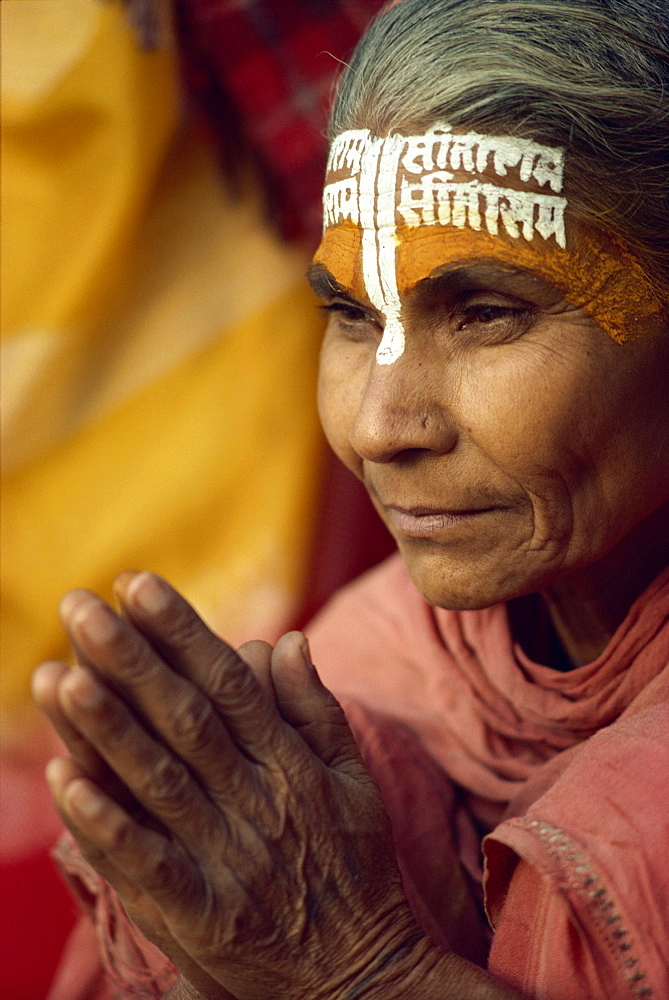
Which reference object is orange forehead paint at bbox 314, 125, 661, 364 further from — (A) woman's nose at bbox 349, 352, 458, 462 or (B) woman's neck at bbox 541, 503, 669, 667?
(B) woman's neck at bbox 541, 503, 669, 667

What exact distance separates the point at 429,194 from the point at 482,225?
92 millimetres

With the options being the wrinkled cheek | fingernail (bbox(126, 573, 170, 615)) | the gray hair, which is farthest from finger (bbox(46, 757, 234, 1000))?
the gray hair

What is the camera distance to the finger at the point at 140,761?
1.20 meters

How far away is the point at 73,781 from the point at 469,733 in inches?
35.6

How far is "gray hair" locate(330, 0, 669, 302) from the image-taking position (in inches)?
58.4

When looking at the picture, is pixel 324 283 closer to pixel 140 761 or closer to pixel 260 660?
pixel 260 660

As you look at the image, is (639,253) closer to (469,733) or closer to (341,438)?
(341,438)

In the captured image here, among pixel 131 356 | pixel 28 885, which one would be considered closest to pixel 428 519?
pixel 131 356

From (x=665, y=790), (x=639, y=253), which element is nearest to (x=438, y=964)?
(x=665, y=790)

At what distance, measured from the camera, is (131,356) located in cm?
278

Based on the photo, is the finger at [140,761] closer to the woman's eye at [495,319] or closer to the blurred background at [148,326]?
the woman's eye at [495,319]

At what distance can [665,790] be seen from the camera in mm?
1394

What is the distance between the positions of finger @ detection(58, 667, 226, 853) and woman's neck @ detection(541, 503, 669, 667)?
2.62 ft

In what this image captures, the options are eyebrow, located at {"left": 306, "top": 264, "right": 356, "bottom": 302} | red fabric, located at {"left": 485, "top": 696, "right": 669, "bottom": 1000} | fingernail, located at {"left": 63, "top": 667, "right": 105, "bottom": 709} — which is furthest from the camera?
eyebrow, located at {"left": 306, "top": 264, "right": 356, "bottom": 302}
